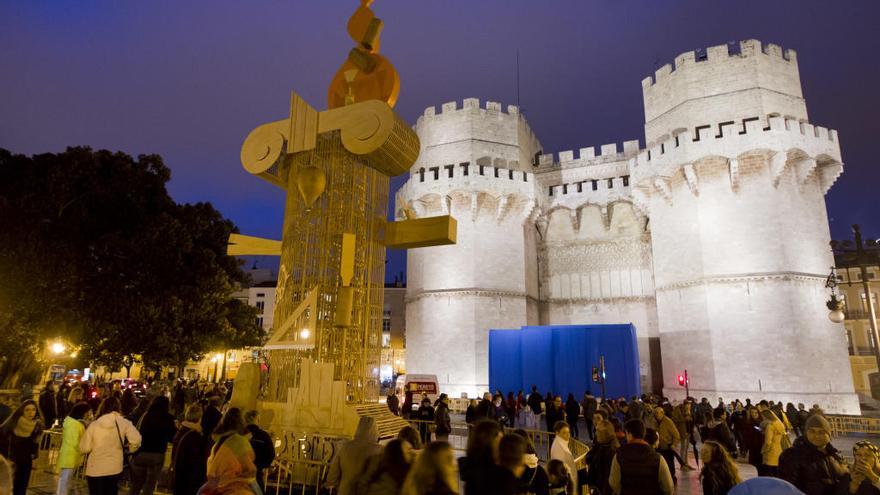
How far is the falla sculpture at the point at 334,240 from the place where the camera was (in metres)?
8.49

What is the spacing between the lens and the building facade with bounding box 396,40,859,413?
21.8m

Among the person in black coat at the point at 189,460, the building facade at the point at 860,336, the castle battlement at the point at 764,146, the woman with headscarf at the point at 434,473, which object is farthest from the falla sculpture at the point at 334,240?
the building facade at the point at 860,336

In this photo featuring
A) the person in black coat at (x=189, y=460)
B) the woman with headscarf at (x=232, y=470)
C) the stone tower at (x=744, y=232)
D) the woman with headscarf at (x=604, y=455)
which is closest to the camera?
the woman with headscarf at (x=232, y=470)

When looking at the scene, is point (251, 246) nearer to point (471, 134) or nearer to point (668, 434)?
point (668, 434)

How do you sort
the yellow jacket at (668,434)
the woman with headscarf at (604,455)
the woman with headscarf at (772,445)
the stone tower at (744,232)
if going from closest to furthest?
the woman with headscarf at (604,455) → the woman with headscarf at (772,445) → the yellow jacket at (668,434) → the stone tower at (744,232)

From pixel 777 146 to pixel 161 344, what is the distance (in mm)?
25468

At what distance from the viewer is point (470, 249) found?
27.2 m

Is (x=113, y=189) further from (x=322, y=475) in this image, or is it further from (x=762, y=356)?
(x=762, y=356)

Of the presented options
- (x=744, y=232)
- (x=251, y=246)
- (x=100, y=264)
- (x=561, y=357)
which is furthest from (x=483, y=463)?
(x=744, y=232)

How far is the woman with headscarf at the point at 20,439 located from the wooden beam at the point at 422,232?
225 inches

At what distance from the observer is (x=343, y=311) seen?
8.55 meters

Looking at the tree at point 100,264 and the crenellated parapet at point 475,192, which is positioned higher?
the crenellated parapet at point 475,192

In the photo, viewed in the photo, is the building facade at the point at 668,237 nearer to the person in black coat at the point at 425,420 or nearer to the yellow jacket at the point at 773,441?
the person in black coat at the point at 425,420

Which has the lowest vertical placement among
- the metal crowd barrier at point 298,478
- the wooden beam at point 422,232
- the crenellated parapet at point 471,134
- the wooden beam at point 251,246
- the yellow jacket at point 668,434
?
the metal crowd barrier at point 298,478
